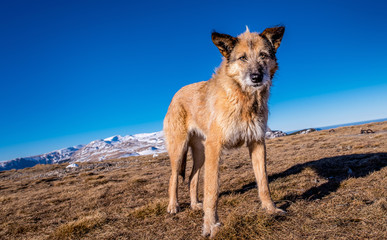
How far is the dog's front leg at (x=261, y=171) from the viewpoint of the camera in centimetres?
442

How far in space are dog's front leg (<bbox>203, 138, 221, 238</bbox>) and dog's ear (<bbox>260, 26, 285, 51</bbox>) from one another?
98.2 inches

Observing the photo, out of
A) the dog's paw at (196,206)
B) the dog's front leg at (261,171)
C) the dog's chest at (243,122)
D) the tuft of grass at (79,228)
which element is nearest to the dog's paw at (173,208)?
the dog's paw at (196,206)

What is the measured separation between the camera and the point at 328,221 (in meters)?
3.58

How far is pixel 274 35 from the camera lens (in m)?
4.63

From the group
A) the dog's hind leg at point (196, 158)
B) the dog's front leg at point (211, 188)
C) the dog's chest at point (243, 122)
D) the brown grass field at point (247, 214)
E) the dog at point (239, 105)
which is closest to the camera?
the brown grass field at point (247, 214)

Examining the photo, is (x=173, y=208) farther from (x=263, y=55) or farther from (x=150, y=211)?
(x=263, y=55)

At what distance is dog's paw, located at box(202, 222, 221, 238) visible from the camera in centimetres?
362

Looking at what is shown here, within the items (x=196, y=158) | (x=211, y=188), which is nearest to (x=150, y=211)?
(x=196, y=158)

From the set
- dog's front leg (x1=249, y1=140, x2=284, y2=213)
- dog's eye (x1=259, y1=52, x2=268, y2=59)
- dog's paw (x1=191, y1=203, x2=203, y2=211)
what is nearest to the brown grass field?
dog's paw (x1=191, y1=203, x2=203, y2=211)

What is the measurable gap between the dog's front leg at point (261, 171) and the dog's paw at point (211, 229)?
4.01 feet

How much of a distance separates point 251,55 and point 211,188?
2.76m

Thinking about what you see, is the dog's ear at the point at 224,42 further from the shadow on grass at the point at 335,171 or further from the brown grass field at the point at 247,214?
the shadow on grass at the point at 335,171

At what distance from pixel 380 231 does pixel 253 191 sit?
3.43m

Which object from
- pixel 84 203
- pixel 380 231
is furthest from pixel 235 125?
pixel 84 203
